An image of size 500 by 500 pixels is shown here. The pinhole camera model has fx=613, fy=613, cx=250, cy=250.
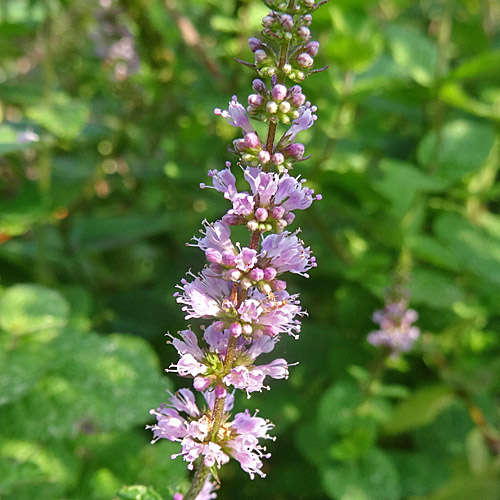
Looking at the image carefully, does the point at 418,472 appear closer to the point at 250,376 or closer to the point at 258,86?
the point at 250,376

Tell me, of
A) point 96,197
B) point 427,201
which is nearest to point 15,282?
point 96,197

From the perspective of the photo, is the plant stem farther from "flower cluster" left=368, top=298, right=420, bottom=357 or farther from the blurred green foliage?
"flower cluster" left=368, top=298, right=420, bottom=357

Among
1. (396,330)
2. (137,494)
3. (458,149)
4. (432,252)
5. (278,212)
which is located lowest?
(137,494)

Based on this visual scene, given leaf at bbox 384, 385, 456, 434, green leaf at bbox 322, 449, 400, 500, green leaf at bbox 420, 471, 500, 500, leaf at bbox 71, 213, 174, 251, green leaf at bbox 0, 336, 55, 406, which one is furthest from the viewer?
leaf at bbox 71, 213, 174, 251

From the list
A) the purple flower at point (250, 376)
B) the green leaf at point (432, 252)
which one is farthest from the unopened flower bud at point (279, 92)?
the green leaf at point (432, 252)

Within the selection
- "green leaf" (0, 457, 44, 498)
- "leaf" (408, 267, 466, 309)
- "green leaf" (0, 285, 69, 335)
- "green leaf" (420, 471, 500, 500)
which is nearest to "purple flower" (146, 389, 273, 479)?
"green leaf" (0, 457, 44, 498)

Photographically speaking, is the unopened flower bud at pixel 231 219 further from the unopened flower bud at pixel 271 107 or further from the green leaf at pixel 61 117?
the green leaf at pixel 61 117

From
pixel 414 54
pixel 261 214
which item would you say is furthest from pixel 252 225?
pixel 414 54
